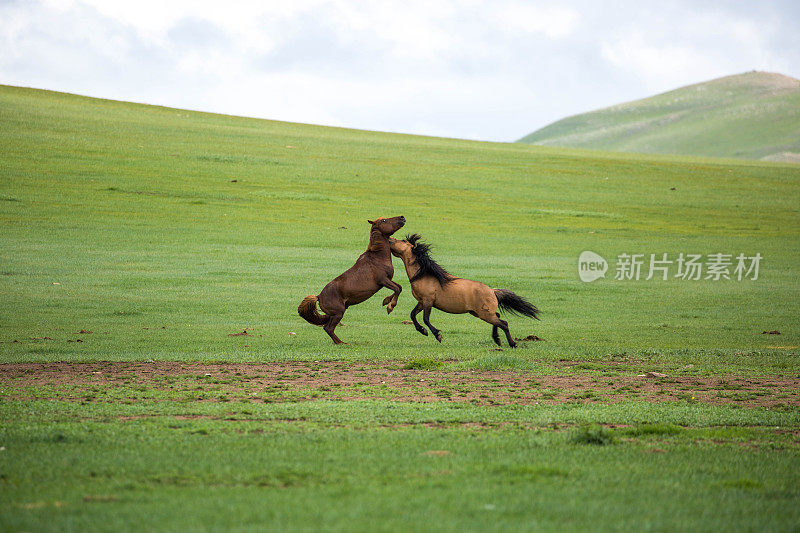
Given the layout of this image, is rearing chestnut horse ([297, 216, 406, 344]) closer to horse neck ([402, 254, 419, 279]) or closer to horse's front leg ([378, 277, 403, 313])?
horse's front leg ([378, 277, 403, 313])

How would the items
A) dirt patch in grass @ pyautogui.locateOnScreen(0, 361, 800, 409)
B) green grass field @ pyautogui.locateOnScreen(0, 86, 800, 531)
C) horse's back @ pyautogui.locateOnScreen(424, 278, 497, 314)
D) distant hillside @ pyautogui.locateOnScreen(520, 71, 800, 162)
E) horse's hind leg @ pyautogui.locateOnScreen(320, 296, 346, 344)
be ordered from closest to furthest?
green grass field @ pyautogui.locateOnScreen(0, 86, 800, 531) → dirt patch in grass @ pyautogui.locateOnScreen(0, 361, 800, 409) → horse's back @ pyautogui.locateOnScreen(424, 278, 497, 314) → horse's hind leg @ pyautogui.locateOnScreen(320, 296, 346, 344) → distant hillside @ pyautogui.locateOnScreen(520, 71, 800, 162)

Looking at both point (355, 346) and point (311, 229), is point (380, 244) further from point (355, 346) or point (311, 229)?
point (311, 229)

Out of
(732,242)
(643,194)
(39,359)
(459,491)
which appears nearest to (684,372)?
(459,491)

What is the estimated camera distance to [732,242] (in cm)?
3541

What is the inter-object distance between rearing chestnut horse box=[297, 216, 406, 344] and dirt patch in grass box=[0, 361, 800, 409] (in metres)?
2.24

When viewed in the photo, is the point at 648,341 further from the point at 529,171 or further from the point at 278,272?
the point at 529,171

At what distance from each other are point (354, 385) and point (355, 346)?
3.88 m

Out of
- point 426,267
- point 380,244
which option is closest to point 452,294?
point 426,267

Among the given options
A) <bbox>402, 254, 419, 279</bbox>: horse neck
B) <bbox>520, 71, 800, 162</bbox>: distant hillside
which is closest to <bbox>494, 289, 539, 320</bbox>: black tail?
<bbox>402, 254, 419, 279</bbox>: horse neck

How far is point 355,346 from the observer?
1482cm

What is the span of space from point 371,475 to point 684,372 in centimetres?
761

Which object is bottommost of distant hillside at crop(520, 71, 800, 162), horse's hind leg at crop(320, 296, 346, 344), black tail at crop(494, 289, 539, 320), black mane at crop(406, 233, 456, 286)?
horse's hind leg at crop(320, 296, 346, 344)

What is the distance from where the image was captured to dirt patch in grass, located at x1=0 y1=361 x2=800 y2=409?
10.1 m

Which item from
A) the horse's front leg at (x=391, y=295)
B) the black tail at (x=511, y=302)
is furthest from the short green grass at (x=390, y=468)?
the horse's front leg at (x=391, y=295)
